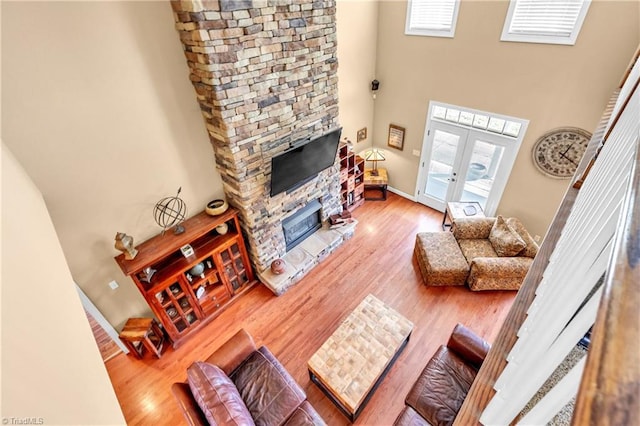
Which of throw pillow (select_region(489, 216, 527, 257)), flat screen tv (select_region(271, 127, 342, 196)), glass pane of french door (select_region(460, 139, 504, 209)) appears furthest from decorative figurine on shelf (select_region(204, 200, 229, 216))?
glass pane of french door (select_region(460, 139, 504, 209))

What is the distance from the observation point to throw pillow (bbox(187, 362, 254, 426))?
87.4 inches

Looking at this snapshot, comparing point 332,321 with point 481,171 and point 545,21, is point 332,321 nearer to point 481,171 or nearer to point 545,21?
point 481,171

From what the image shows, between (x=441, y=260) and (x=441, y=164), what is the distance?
6.59 ft

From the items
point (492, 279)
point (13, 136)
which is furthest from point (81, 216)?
point (492, 279)

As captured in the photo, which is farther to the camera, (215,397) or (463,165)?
(463,165)

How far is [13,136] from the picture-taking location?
233 centimetres

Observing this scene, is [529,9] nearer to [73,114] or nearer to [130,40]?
[130,40]

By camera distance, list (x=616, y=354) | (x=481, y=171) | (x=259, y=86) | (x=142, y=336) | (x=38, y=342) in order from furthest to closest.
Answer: (x=481, y=171), (x=142, y=336), (x=259, y=86), (x=38, y=342), (x=616, y=354)

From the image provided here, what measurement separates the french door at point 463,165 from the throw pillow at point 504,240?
721 mm

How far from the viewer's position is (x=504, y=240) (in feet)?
13.8

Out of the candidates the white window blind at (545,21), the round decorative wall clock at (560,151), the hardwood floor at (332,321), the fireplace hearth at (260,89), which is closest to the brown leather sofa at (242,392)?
the hardwood floor at (332,321)

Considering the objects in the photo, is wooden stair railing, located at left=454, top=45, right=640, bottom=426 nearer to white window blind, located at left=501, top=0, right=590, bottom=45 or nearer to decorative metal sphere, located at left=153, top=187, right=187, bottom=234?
decorative metal sphere, located at left=153, top=187, right=187, bottom=234

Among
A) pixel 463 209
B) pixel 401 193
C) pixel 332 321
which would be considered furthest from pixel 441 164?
pixel 332 321

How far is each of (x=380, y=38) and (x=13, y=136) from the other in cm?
508
